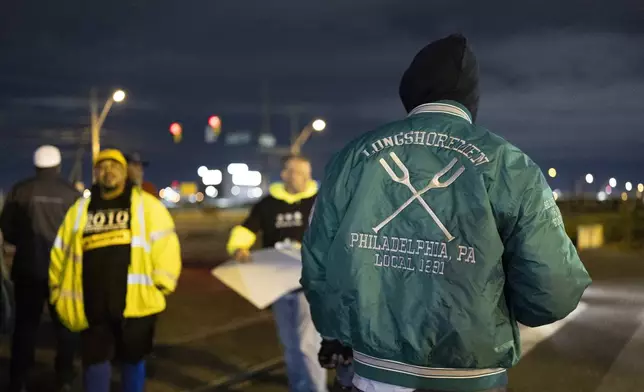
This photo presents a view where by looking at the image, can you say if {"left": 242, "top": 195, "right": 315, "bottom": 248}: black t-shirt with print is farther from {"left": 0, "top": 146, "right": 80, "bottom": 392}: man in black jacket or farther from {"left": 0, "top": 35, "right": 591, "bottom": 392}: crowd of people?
{"left": 0, "top": 35, "right": 591, "bottom": 392}: crowd of people

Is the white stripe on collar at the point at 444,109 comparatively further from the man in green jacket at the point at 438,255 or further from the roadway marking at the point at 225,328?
the roadway marking at the point at 225,328

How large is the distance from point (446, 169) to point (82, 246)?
10.3 ft

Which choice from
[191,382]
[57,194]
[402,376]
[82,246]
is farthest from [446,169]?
[191,382]

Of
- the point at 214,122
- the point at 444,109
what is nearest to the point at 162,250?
the point at 444,109

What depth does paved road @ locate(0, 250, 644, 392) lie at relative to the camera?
7012 mm

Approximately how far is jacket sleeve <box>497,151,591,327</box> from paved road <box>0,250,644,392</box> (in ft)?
15.3

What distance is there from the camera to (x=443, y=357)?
2.44 m

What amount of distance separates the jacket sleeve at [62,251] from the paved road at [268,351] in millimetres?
1973

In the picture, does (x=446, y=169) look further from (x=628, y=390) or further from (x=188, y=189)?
(x=188, y=189)

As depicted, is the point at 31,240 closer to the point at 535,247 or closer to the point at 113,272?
the point at 113,272

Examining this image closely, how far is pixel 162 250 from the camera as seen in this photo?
4.98m

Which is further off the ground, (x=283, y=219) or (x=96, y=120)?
(x=96, y=120)

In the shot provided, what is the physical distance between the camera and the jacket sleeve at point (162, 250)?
498cm

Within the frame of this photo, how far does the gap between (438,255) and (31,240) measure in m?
4.69
